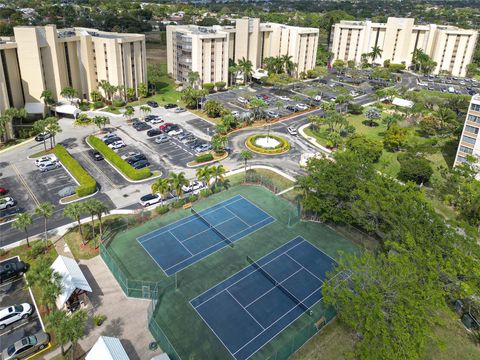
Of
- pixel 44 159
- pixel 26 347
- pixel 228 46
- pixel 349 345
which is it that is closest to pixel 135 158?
pixel 44 159

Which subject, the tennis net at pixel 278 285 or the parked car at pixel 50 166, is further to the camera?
the parked car at pixel 50 166

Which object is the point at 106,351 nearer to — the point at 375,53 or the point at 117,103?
the point at 117,103

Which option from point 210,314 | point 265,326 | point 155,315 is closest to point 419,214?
point 265,326

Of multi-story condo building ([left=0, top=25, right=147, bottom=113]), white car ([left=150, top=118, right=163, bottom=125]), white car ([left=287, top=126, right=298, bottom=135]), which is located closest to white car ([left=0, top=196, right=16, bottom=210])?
multi-story condo building ([left=0, top=25, right=147, bottom=113])

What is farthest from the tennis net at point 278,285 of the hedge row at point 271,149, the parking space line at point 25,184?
the parking space line at point 25,184

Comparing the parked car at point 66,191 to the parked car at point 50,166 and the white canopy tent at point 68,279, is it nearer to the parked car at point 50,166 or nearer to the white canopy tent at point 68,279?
the parked car at point 50,166

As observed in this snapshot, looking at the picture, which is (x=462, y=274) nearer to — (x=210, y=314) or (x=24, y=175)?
(x=210, y=314)

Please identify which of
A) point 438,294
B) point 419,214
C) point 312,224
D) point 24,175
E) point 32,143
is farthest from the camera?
point 32,143
